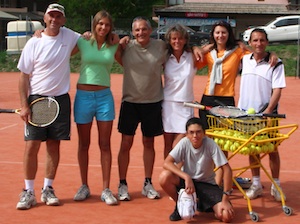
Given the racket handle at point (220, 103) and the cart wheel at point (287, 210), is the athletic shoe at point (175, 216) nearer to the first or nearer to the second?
the cart wheel at point (287, 210)

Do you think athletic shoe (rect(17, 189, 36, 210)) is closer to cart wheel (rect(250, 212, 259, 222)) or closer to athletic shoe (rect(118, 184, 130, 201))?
athletic shoe (rect(118, 184, 130, 201))

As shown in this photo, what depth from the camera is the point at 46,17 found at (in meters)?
6.22

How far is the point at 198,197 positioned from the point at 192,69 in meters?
1.35

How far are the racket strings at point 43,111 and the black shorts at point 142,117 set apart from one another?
0.77 meters

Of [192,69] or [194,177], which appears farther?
[192,69]

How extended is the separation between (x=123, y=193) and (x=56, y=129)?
1.00 meters

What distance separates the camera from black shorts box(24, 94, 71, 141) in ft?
20.4

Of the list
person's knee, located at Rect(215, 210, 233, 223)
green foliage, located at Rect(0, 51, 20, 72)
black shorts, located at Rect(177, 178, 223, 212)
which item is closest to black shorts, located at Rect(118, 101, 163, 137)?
black shorts, located at Rect(177, 178, 223, 212)

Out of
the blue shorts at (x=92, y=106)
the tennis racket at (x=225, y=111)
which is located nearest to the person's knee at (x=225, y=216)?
the tennis racket at (x=225, y=111)

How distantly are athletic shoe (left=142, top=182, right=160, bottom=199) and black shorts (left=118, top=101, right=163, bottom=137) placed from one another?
56 centimetres

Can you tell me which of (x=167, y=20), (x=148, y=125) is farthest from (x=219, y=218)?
(x=167, y=20)

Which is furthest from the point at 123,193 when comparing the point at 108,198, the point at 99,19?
the point at 99,19

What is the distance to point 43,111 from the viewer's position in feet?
20.2

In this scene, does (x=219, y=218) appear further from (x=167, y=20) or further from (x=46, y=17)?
(x=167, y=20)
